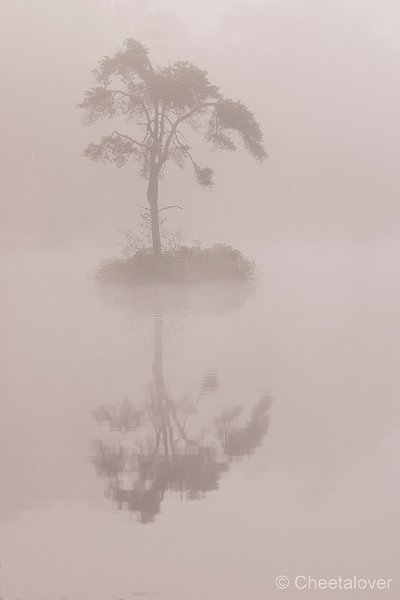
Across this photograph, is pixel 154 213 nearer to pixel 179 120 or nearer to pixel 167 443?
pixel 179 120

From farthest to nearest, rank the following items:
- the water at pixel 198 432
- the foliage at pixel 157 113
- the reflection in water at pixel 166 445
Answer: the foliage at pixel 157 113 → the reflection in water at pixel 166 445 → the water at pixel 198 432

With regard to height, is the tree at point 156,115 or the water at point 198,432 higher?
the tree at point 156,115

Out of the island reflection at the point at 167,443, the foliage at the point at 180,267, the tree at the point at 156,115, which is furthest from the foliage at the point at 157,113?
the island reflection at the point at 167,443

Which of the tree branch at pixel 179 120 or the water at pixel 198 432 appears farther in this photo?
the tree branch at pixel 179 120

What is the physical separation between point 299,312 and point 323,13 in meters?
1.37

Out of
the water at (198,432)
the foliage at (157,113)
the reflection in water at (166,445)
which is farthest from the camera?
the foliage at (157,113)

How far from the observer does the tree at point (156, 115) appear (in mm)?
3135

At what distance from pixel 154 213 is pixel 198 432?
1149 mm

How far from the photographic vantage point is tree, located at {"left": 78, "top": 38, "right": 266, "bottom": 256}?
3135mm

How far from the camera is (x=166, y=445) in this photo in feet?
7.68

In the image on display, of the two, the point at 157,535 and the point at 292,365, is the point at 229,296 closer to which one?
the point at 292,365

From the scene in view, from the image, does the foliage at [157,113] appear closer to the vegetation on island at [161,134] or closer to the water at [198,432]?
the vegetation on island at [161,134]

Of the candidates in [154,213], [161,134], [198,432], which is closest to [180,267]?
[154,213]

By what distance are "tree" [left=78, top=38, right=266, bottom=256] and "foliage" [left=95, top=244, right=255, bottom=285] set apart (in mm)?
68
